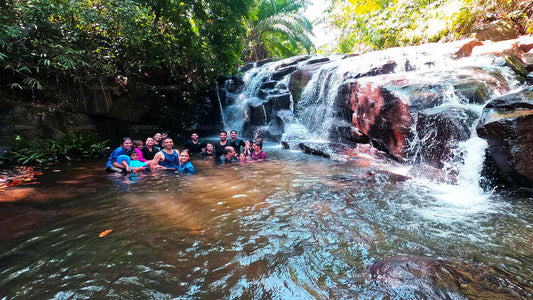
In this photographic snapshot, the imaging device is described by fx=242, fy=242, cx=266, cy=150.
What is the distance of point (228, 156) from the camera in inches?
301

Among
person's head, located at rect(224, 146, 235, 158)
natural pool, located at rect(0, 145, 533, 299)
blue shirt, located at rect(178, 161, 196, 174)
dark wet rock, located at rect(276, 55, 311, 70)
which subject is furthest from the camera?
dark wet rock, located at rect(276, 55, 311, 70)

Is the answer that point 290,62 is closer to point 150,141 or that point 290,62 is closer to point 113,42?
point 113,42

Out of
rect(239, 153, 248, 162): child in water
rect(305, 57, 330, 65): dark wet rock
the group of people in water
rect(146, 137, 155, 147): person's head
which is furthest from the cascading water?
rect(146, 137, 155, 147): person's head

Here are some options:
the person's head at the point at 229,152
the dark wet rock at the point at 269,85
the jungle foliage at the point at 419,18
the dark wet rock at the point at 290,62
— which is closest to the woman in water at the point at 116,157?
the person's head at the point at 229,152

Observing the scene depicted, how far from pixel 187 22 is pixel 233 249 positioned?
10.1m

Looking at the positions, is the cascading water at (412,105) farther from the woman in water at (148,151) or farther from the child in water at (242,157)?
the woman in water at (148,151)

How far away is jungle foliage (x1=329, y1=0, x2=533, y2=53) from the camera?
9.97m

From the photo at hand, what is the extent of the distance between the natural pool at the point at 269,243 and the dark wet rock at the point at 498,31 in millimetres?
9684

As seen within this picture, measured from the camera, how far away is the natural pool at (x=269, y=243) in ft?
6.26

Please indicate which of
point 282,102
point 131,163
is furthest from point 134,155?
point 282,102

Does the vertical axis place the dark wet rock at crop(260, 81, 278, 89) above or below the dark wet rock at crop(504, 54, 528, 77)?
above

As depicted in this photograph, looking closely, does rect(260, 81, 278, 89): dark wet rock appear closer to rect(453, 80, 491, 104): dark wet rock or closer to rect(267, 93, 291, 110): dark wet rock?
rect(267, 93, 291, 110): dark wet rock

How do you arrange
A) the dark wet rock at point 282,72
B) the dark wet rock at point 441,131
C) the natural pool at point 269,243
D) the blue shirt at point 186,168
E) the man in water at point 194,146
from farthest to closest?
the dark wet rock at point 282,72
the man in water at point 194,146
the blue shirt at point 186,168
the dark wet rock at point 441,131
the natural pool at point 269,243

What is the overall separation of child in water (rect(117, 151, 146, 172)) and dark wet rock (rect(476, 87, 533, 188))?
7.36 metres
